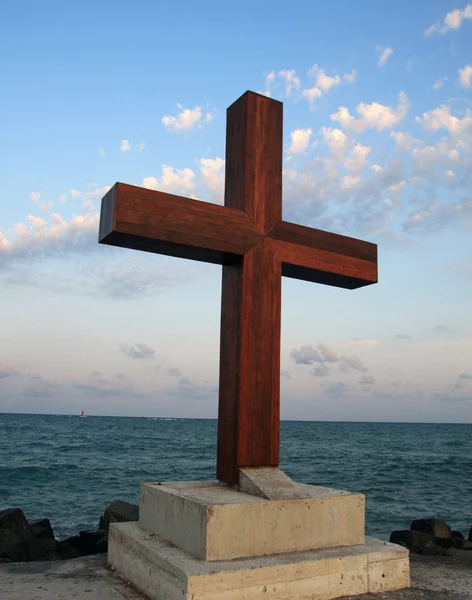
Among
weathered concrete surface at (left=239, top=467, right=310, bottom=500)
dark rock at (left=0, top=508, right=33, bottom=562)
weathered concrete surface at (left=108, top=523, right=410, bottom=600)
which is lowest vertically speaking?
dark rock at (left=0, top=508, right=33, bottom=562)

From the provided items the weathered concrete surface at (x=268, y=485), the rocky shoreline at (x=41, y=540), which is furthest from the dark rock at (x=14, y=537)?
the weathered concrete surface at (x=268, y=485)

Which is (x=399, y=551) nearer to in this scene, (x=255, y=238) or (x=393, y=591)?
(x=393, y=591)

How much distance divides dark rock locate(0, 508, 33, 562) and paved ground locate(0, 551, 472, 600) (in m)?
2.91

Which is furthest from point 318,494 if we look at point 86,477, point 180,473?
point 180,473

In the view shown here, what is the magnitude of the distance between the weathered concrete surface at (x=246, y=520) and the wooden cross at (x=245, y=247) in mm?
599

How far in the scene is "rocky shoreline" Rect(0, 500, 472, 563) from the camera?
838 centimetres

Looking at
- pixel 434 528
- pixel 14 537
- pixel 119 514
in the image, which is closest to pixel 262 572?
pixel 14 537

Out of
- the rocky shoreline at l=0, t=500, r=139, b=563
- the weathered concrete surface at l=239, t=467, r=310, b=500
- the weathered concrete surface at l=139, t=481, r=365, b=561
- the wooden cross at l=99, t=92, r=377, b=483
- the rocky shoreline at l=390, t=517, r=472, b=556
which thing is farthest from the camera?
the rocky shoreline at l=390, t=517, r=472, b=556

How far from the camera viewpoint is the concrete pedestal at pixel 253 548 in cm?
423

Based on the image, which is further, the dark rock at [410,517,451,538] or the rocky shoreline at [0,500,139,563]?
the dark rock at [410,517,451,538]

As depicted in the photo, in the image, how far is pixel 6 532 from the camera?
849 centimetres

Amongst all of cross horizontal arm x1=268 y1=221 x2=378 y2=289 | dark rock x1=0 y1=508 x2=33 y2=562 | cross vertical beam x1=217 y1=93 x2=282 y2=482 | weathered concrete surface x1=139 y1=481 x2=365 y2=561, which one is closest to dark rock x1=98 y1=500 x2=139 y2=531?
dark rock x1=0 y1=508 x2=33 y2=562

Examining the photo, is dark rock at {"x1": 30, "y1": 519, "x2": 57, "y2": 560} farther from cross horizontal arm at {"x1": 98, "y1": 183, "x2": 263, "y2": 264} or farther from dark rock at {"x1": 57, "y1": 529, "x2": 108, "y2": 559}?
cross horizontal arm at {"x1": 98, "y1": 183, "x2": 263, "y2": 264}

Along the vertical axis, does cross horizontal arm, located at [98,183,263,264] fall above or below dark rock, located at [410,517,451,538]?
above
